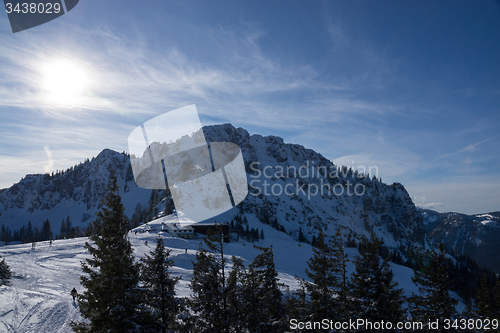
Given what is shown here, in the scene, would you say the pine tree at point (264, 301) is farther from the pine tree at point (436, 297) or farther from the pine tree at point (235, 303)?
the pine tree at point (436, 297)

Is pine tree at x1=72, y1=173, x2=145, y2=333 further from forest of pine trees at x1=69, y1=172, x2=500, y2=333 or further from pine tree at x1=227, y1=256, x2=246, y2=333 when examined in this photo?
pine tree at x1=227, y1=256, x2=246, y2=333

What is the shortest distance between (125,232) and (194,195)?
130 m

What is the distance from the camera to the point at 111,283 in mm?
10617

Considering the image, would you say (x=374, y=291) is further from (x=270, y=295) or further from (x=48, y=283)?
(x=48, y=283)

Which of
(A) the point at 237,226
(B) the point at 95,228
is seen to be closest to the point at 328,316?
(B) the point at 95,228

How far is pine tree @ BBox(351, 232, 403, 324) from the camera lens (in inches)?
547

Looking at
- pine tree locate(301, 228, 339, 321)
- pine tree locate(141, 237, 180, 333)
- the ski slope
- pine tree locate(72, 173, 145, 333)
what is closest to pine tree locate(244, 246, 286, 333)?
pine tree locate(301, 228, 339, 321)

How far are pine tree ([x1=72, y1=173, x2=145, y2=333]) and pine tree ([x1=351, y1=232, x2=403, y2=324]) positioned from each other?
10.8m

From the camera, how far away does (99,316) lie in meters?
10.3

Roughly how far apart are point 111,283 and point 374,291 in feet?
41.6

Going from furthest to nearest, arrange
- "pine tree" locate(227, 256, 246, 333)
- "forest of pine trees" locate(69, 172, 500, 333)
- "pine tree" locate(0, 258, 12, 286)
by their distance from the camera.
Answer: "pine tree" locate(0, 258, 12, 286) < "pine tree" locate(227, 256, 246, 333) < "forest of pine trees" locate(69, 172, 500, 333)

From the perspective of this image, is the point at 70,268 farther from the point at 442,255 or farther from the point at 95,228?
the point at 442,255

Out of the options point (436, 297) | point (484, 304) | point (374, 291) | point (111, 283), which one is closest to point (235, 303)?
point (111, 283)

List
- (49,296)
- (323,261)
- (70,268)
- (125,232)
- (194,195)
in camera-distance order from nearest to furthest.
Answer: (125,232), (323,261), (49,296), (70,268), (194,195)
